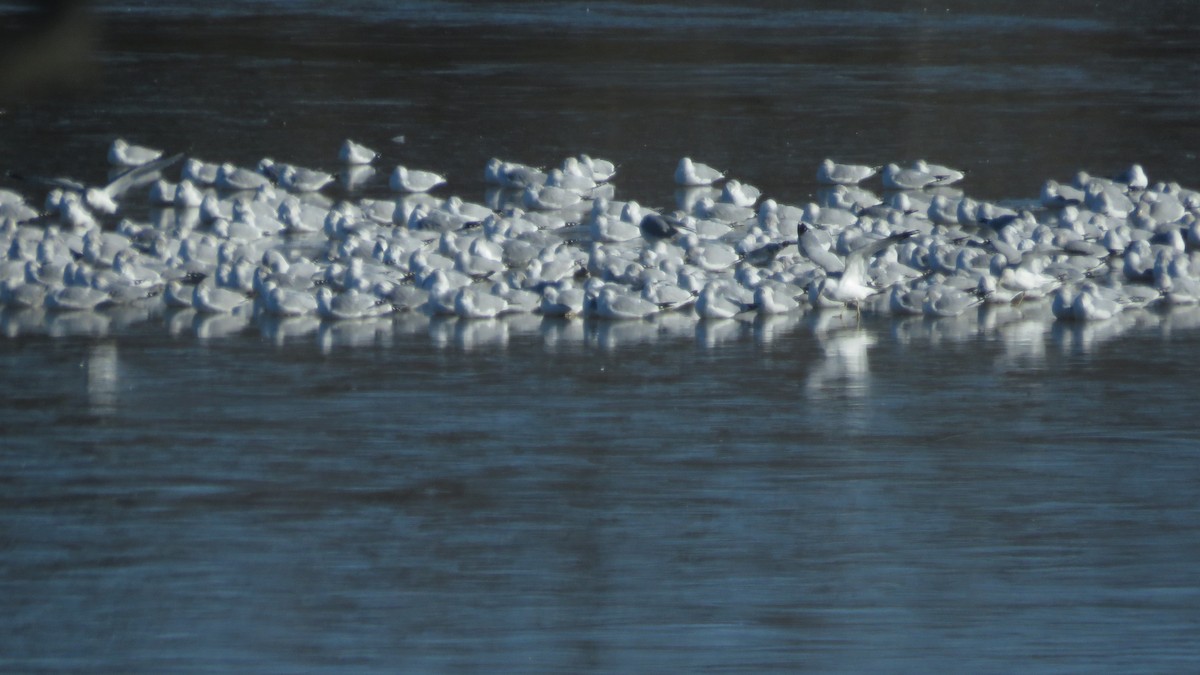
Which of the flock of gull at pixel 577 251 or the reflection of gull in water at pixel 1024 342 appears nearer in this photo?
the reflection of gull in water at pixel 1024 342

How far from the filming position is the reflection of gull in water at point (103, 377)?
8.27 metres

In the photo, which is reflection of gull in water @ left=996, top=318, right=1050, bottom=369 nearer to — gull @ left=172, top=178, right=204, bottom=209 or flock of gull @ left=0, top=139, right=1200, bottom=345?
flock of gull @ left=0, top=139, right=1200, bottom=345

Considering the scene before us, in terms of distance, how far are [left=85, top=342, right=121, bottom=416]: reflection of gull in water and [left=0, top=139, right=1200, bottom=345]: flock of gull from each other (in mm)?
929

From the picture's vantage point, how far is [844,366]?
9023mm

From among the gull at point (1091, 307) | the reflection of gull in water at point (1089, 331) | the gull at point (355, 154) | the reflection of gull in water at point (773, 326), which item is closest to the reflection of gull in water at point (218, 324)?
the reflection of gull in water at point (773, 326)

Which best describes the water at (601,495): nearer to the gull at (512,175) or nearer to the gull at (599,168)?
the gull at (599,168)

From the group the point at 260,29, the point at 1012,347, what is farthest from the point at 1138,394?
the point at 260,29

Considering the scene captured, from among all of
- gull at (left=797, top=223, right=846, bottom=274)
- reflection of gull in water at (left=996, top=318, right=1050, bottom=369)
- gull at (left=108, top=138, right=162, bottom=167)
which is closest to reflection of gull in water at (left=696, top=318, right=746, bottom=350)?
gull at (left=797, top=223, right=846, bottom=274)

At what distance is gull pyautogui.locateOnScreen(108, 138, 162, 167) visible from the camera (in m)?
14.5

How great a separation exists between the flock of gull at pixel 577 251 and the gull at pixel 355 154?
4.16ft

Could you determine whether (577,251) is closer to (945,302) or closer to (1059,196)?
(945,302)

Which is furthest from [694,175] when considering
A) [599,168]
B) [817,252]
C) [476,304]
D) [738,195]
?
[476,304]

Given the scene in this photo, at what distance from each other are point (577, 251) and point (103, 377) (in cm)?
336

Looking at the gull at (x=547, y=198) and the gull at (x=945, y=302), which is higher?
the gull at (x=547, y=198)
